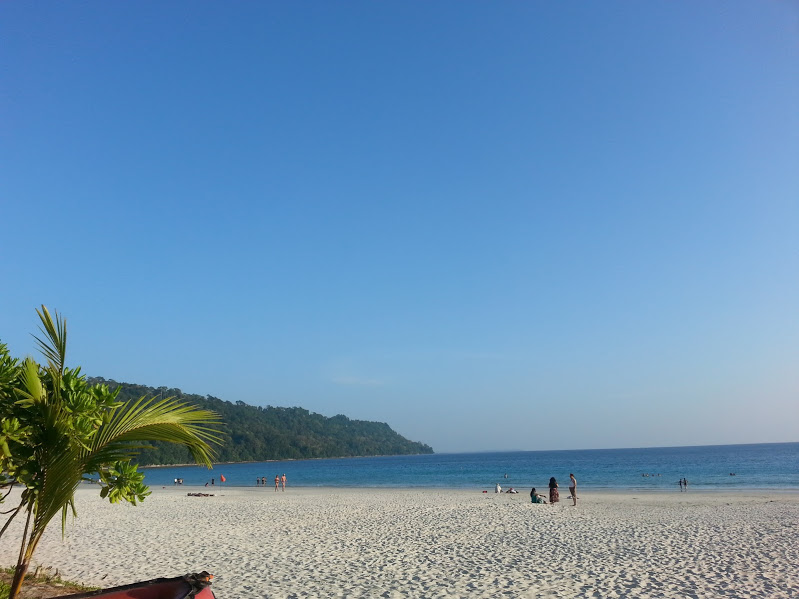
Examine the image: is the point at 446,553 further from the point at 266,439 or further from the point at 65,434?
the point at 266,439

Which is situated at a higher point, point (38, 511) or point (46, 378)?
point (46, 378)

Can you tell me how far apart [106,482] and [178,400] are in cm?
89

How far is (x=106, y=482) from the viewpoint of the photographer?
472 cm

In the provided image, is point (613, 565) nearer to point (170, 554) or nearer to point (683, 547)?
point (683, 547)

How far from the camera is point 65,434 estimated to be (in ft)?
14.6

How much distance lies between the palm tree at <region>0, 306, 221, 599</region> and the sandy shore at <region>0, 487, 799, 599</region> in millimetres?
3897

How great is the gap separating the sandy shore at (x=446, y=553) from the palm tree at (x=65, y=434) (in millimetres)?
3897

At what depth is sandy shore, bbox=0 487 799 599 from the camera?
8.12 meters

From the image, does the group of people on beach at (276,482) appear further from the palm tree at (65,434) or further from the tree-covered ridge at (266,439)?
the tree-covered ridge at (266,439)

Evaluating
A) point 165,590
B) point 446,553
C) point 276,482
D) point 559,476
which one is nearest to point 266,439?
point 559,476

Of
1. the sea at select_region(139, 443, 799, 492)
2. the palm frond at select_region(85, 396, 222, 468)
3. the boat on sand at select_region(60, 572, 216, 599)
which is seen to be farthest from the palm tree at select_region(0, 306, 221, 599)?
the sea at select_region(139, 443, 799, 492)

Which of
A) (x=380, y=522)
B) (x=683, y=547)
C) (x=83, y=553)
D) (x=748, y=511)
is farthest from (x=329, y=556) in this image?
(x=748, y=511)

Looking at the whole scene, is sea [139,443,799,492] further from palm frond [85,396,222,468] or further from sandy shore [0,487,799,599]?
palm frond [85,396,222,468]

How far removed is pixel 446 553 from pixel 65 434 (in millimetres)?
8154
